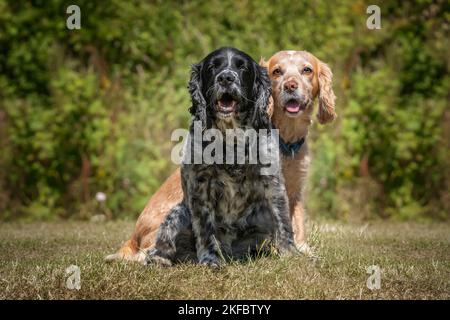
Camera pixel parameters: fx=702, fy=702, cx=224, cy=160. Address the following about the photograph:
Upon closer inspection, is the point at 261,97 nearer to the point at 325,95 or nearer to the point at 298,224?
the point at 325,95

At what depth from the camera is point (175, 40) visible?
28.6ft

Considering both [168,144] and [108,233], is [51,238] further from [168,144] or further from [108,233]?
[168,144]

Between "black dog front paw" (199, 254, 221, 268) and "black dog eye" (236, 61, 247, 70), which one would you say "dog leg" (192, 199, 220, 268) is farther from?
"black dog eye" (236, 61, 247, 70)

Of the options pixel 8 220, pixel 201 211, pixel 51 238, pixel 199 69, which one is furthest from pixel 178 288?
pixel 8 220

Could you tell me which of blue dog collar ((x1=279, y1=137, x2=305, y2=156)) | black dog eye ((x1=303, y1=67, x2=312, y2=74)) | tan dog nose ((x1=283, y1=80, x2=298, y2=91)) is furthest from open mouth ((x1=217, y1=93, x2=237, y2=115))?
black dog eye ((x1=303, y1=67, x2=312, y2=74))

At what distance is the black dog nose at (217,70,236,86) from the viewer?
4637 mm

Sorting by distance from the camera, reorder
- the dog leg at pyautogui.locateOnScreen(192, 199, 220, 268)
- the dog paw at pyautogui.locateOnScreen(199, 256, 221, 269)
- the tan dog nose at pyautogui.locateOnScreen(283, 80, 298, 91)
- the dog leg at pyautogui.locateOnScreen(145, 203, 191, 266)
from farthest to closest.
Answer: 1. the tan dog nose at pyautogui.locateOnScreen(283, 80, 298, 91)
2. the dog leg at pyautogui.locateOnScreen(145, 203, 191, 266)
3. the dog leg at pyautogui.locateOnScreen(192, 199, 220, 268)
4. the dog paw at pyautogui.locateOnScreen(199, 256, 221, 269)

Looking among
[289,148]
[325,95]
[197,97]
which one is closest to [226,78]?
[197,97]

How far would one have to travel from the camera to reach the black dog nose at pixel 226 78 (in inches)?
183

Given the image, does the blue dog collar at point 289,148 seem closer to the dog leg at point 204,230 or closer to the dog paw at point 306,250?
the dog paw at point 306,250

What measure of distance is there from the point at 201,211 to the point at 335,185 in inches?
156

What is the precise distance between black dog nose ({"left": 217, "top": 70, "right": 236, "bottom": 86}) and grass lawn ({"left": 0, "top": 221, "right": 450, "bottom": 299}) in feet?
3.88

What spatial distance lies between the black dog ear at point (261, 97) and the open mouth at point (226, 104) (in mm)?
197

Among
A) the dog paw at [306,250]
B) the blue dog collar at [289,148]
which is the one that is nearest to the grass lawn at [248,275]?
the dog paw at [306,250]
